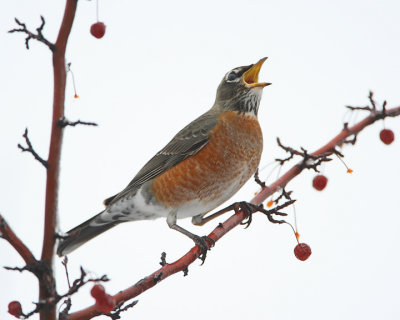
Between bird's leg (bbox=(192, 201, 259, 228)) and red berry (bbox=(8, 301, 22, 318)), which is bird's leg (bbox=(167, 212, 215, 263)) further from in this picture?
red berry (bbox=(8, 301, 22, 318))

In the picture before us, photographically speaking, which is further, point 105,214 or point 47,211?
point 105,214

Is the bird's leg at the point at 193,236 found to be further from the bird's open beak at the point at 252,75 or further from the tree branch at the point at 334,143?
the bird's open beak at the point at 252,75

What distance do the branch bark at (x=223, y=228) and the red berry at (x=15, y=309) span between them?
195mm

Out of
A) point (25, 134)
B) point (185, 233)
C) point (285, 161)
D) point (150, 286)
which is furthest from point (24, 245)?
point (185, 233)

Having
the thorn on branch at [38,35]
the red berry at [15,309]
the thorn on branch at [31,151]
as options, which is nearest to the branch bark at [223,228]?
the red berry at [15,309]

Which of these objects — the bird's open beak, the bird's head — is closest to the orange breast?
the bird's head

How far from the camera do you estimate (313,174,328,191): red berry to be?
2.81 meters

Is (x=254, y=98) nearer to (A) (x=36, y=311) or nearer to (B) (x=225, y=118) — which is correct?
(B) (x=225, y=118)

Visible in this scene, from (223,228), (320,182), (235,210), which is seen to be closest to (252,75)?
(235,210)

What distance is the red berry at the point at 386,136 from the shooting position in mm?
2469

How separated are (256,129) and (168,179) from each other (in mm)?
882

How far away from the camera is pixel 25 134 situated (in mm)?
1547

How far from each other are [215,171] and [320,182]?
4.17ft

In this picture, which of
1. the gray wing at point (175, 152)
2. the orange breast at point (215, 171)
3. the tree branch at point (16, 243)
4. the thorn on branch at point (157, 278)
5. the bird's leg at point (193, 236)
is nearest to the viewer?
the tree branch at point (16, 243)
